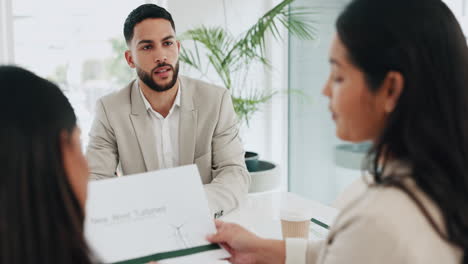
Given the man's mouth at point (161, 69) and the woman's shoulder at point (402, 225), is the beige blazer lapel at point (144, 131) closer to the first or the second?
the man's mouth at point (161, 69)

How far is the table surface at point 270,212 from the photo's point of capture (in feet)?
4.83

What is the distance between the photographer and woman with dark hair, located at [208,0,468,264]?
73cm

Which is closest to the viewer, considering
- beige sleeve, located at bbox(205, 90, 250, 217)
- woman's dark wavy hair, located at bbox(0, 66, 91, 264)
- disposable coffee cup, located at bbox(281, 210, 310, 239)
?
woman's dark wavy hair, located at bbox(0, 66, 91, 264)

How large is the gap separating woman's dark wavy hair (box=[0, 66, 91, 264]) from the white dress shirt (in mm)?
1540

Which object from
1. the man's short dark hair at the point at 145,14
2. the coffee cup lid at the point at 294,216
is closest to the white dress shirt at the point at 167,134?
the man's short dark hair at the point at 145,14

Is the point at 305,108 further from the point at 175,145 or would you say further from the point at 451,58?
the point at 451,58

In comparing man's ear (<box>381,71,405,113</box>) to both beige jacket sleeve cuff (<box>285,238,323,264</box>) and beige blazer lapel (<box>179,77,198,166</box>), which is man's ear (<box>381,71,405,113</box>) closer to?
beige jacket sleeve cuff (<box>285,238,323,264</box>)

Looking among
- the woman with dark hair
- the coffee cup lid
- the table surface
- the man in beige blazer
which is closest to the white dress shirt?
the man in beige blazer

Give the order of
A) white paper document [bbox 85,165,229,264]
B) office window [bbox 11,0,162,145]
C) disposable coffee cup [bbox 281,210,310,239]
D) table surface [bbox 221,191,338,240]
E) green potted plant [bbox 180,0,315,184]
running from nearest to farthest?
white paper document [bbox 85,165,229,264], disposable coffee cup [bbox 281,210,310,239], table surface [bbox 221,191,338,240], green potted plant [bbox 180,0,315,184], office window [bbox 11,0,162,145]

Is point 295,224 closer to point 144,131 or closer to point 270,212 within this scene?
point 270,212

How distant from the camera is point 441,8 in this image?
770 mm

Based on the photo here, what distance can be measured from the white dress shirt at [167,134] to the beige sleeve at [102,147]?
0.20 meters

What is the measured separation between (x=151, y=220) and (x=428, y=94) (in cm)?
72

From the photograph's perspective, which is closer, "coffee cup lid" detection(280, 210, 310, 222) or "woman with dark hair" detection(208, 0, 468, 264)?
"woman with dark hair" detection(208, 0, 468, 264)
